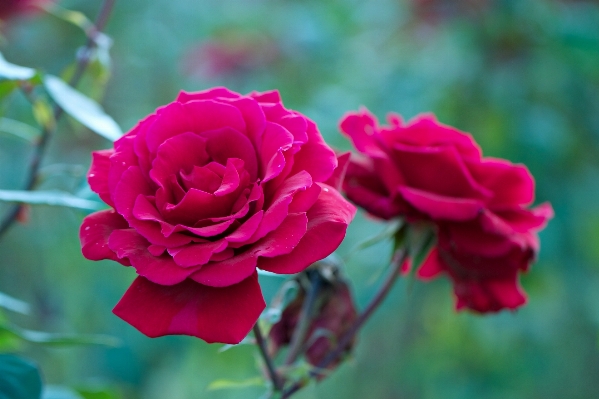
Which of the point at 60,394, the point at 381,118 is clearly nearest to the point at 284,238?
the point at 60,394

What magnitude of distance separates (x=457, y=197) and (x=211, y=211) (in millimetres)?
177

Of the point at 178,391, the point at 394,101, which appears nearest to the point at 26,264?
the point at 178,391

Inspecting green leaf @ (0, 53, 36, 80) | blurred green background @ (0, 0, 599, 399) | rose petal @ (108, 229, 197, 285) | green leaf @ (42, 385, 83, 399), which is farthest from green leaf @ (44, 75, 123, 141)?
blurred green background @ (0, 0, 599, 399)

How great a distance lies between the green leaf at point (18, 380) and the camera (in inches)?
13.5

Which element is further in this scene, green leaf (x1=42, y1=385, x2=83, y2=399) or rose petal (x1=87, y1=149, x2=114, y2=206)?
green leaf (x1=42, y1=385, x2=83, y2=399)

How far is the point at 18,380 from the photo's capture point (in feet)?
1.13

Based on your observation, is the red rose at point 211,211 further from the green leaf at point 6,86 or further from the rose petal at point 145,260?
the green leaf at point 6,86

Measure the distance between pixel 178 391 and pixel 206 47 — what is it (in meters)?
0.75

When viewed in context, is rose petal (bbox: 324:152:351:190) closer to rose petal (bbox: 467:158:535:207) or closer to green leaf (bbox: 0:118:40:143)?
rose petal (bbox: 467:158:535:207)

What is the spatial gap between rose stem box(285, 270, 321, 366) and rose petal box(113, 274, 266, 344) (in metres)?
0.14

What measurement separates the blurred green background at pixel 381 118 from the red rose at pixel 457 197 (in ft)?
1.10

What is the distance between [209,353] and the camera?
3.97 ft

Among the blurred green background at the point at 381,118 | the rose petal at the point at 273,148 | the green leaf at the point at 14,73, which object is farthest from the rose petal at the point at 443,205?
the blurred green background at the point at 381,118

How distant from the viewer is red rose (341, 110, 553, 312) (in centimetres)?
37
